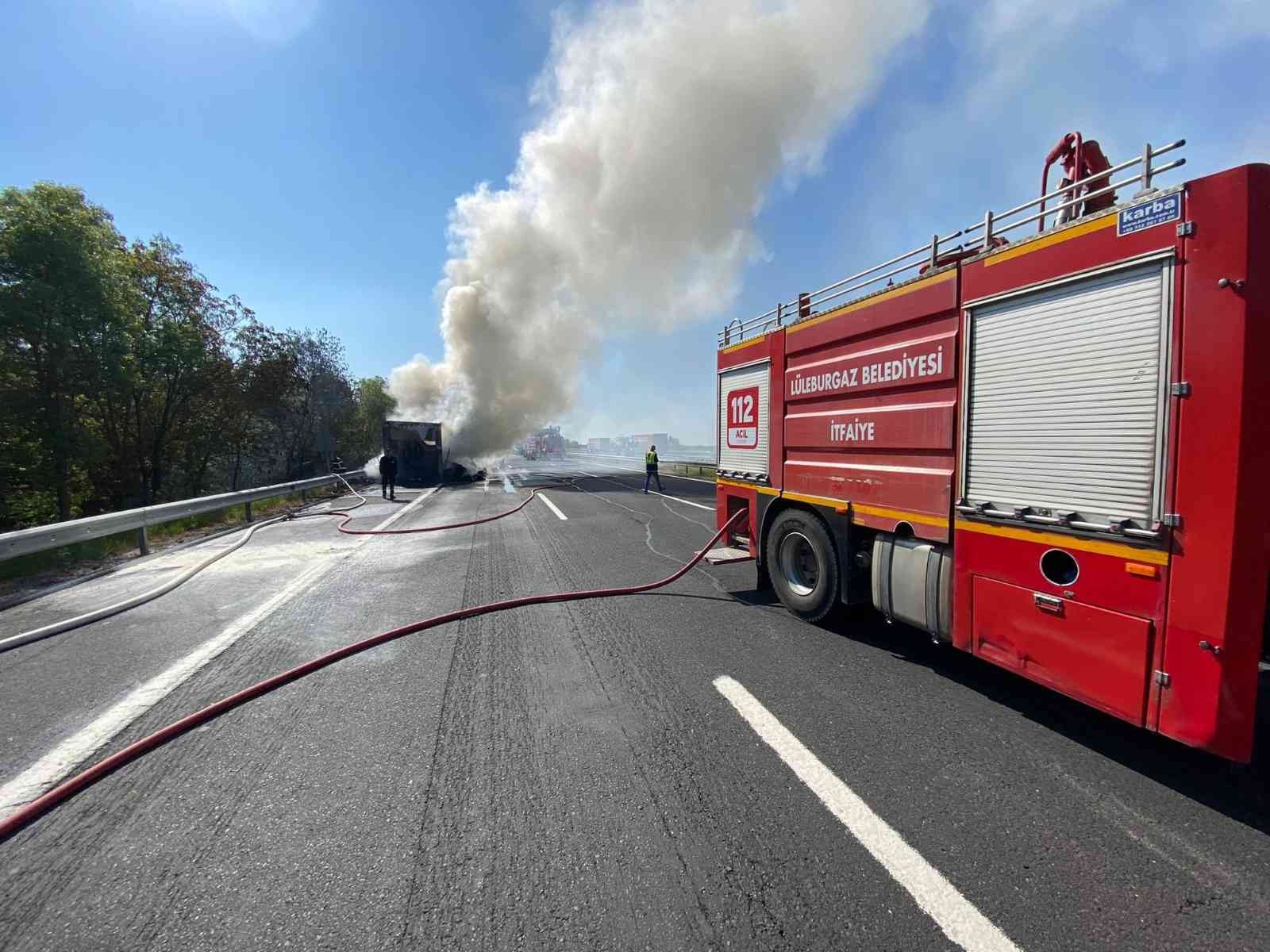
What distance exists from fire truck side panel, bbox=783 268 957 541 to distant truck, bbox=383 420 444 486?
19528 mm

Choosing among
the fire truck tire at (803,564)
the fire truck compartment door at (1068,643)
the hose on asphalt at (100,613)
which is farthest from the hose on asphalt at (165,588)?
the fire truck compartment door at (1068,643)

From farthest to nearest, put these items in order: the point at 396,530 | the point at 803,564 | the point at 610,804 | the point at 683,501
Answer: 1. the point at 683,501
2. the point at 396,530
3. the point at 803,564
4. the point at 610,804

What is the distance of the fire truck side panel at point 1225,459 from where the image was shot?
219cm

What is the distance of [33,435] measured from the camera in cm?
1368

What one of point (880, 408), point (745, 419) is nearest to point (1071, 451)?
point (880, 408)

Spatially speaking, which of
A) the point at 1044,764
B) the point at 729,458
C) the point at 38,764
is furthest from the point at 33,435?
the point at 1044,764

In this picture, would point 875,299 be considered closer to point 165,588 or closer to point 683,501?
point 165,588

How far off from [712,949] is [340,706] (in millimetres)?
2738

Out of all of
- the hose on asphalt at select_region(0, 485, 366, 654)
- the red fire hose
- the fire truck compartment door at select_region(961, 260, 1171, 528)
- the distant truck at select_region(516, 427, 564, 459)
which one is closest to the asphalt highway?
the hose on asphalt at select_region(0, 485, 366, 654)

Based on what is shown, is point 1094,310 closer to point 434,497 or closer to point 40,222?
point 434,497

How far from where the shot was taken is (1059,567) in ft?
9.50

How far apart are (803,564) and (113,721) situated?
210 inches

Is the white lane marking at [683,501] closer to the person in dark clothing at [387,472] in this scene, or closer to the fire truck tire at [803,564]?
the fire truck tire at [803,564]

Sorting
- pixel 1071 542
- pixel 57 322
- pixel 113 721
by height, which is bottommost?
pixel 113 721
